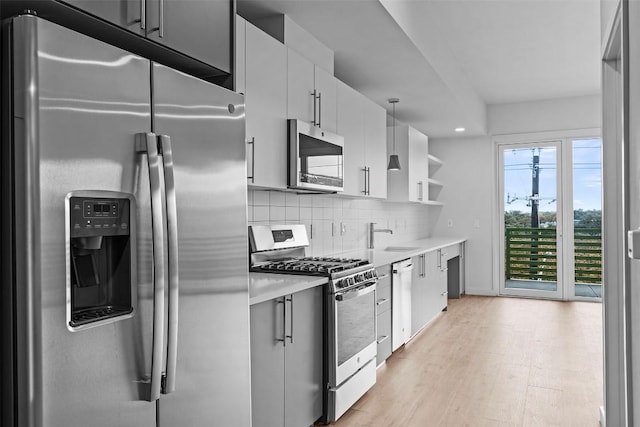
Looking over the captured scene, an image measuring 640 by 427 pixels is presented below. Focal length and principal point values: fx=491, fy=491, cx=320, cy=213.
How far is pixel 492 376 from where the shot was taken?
3547 mm

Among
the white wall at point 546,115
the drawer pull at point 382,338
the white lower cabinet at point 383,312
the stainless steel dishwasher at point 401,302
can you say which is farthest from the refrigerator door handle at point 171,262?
the white wall at point 546,115

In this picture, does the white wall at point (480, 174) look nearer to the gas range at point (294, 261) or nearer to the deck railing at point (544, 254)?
A: the deck railing at point (544, 254)

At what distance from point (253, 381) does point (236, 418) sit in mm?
278

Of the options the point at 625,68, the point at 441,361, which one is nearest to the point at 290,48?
the point at 625,68

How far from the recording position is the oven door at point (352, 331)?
2705mm

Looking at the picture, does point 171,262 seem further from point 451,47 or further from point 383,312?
point 451,47

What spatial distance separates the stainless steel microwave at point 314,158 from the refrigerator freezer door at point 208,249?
104cm

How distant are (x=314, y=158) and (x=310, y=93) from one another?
0.43 meters

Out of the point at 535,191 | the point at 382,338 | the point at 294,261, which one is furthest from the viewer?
the point at 535,191

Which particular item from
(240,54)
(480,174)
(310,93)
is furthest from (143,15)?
(480,174)

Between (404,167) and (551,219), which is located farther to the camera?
(551,219)

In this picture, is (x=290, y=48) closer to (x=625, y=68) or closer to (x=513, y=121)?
(x=625, y=68)

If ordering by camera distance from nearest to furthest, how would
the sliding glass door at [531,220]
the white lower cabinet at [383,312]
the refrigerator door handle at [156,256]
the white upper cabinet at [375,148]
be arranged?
the refrigerator door handle at [156,256], the white lower cabinet at [383,312], the white upper cabinet at [375,148], the sliding glass door at [531,220]

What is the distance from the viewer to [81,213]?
49.1 inches
